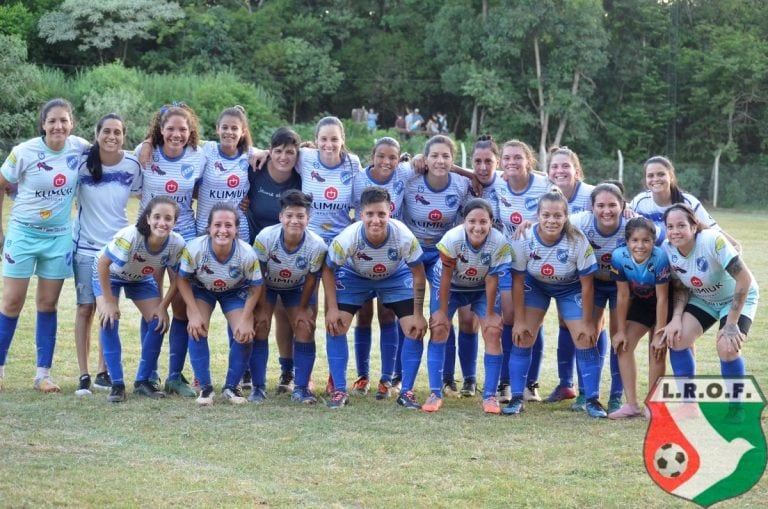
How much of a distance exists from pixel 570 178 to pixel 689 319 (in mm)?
1203

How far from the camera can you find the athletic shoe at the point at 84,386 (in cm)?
656

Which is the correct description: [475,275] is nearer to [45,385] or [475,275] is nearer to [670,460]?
[670,460]

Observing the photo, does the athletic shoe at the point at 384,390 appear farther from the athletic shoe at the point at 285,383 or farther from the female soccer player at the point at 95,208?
the female soccer player at the point at 95,208

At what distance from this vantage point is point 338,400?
644 cm

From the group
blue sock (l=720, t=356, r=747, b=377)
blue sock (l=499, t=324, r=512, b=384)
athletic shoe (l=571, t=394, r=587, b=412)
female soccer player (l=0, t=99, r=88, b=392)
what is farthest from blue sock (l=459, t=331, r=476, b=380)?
female soccer player (l=0, t=99, r=88, b=392)

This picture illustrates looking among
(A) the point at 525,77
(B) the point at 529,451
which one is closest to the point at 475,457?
(B) the point at 529,451

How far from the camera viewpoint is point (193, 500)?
175 inches

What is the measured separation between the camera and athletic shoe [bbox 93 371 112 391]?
6.78m

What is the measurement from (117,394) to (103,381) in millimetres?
458

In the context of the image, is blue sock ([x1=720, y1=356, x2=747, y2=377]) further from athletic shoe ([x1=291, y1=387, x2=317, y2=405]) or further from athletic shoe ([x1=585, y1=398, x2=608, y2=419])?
athletic shoe ([x1=291, y1=387, x2=317, y2=405])

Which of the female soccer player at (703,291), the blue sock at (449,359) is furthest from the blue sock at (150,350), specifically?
the female soccer player at (703,291)

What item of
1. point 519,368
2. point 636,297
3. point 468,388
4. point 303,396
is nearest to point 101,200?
point 303,396

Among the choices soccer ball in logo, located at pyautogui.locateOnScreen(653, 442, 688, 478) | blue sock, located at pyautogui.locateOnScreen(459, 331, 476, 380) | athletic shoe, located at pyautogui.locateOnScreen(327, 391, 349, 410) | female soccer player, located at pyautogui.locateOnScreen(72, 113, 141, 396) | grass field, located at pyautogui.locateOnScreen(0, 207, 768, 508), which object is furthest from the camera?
blue sock, located at pyautogui.locateOnScreen(459, 331, 476, 380)

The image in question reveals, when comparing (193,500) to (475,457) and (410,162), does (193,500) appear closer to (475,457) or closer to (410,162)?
(475,457)
